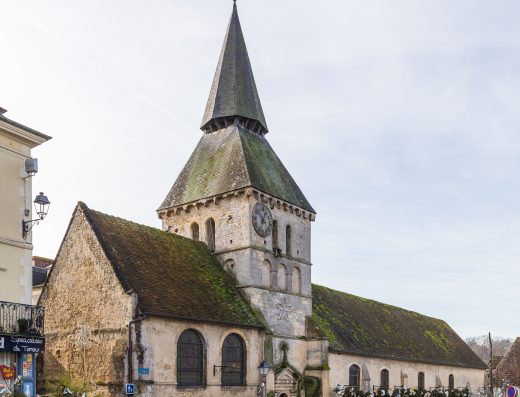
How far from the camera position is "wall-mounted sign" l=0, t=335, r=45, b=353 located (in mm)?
16672

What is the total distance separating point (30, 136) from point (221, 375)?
13.2 meters

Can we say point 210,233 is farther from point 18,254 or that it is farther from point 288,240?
point 18,254

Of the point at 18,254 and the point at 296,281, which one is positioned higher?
the point at 18,254

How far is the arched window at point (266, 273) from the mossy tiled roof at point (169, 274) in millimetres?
1549

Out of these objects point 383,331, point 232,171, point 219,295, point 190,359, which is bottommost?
point 383,331

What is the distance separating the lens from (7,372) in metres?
16.9

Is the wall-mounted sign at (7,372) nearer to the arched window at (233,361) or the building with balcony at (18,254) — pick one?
the building with balcony at (18,254)

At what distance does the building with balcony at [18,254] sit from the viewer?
17156mm

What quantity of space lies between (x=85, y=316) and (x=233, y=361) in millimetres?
6394

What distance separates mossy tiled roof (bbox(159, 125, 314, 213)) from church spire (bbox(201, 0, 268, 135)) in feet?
1.95

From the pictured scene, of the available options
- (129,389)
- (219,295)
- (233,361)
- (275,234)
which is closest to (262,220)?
(275,234)

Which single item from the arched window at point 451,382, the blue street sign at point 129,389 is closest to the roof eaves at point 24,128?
the blue street sign at point 129,389

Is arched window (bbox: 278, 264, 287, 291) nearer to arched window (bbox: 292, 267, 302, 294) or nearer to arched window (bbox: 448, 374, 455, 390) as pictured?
arched window (bbox: 292, 267, 302, 294)

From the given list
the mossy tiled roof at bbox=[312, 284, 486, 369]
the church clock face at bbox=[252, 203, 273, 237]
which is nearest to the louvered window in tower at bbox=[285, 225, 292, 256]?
the church clock face at bbox=[252, 203, 273, 237]
